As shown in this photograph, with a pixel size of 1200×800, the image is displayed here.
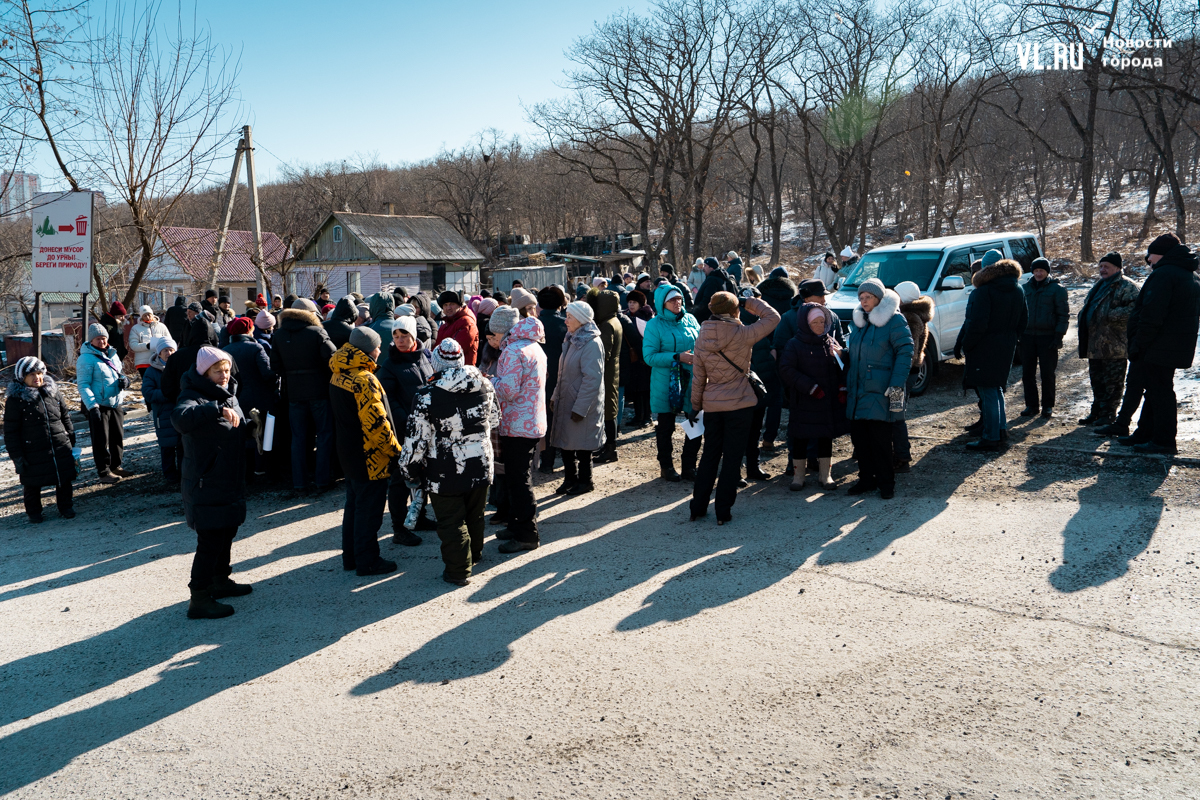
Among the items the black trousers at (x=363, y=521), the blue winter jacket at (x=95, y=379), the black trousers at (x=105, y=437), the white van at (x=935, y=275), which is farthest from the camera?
the white van at (x=935, y=275)

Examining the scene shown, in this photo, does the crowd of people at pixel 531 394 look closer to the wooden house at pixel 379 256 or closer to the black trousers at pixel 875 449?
the black trousers at pixel 875 449

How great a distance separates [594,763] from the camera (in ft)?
11.6

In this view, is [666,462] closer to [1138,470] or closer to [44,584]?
[1138,470]

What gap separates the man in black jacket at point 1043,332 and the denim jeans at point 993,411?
166 cm

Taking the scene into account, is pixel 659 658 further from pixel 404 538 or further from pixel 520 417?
pixel 404 538

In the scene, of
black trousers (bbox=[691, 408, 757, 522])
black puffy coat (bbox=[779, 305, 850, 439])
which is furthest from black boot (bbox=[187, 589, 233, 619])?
black puffy coat (bbox=[779, 305, 850, 439])

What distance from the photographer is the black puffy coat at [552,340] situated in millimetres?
7590

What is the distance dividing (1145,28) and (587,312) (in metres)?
25.0

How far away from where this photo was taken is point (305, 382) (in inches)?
308

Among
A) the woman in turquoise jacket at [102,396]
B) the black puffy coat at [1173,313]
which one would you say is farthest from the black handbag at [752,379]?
the woman in turquoise jacket at [102,396]

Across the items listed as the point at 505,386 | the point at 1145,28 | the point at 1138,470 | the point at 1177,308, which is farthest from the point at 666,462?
the point at 1145,28

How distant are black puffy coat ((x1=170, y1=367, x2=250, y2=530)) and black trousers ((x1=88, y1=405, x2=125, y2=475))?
497cm

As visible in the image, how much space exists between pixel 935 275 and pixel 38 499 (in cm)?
1144

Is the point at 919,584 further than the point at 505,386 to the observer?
No
